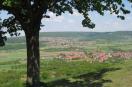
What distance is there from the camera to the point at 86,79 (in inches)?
1517

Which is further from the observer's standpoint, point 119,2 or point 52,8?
point 52,8

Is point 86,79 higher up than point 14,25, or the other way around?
point 14,25

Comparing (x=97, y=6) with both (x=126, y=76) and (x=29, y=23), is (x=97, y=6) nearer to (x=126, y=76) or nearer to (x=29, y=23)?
(x=29, y=23)

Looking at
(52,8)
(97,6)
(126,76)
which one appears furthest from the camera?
(126,76)

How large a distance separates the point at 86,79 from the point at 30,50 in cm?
740

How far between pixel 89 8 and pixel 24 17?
211 inches

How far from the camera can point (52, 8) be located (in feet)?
117

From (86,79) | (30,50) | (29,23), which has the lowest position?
(86,79)

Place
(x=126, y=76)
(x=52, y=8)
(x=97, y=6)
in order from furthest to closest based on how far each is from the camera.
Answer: (x=126, y=76) < (x=52, y=8) < (x=97, y=6)

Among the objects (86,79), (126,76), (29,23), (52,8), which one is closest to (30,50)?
(29,23)

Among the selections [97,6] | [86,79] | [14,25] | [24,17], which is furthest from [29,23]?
[86,79]

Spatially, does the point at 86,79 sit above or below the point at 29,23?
below

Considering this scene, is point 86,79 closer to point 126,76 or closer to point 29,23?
point 126,76

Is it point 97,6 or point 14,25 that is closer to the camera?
point 97,6
